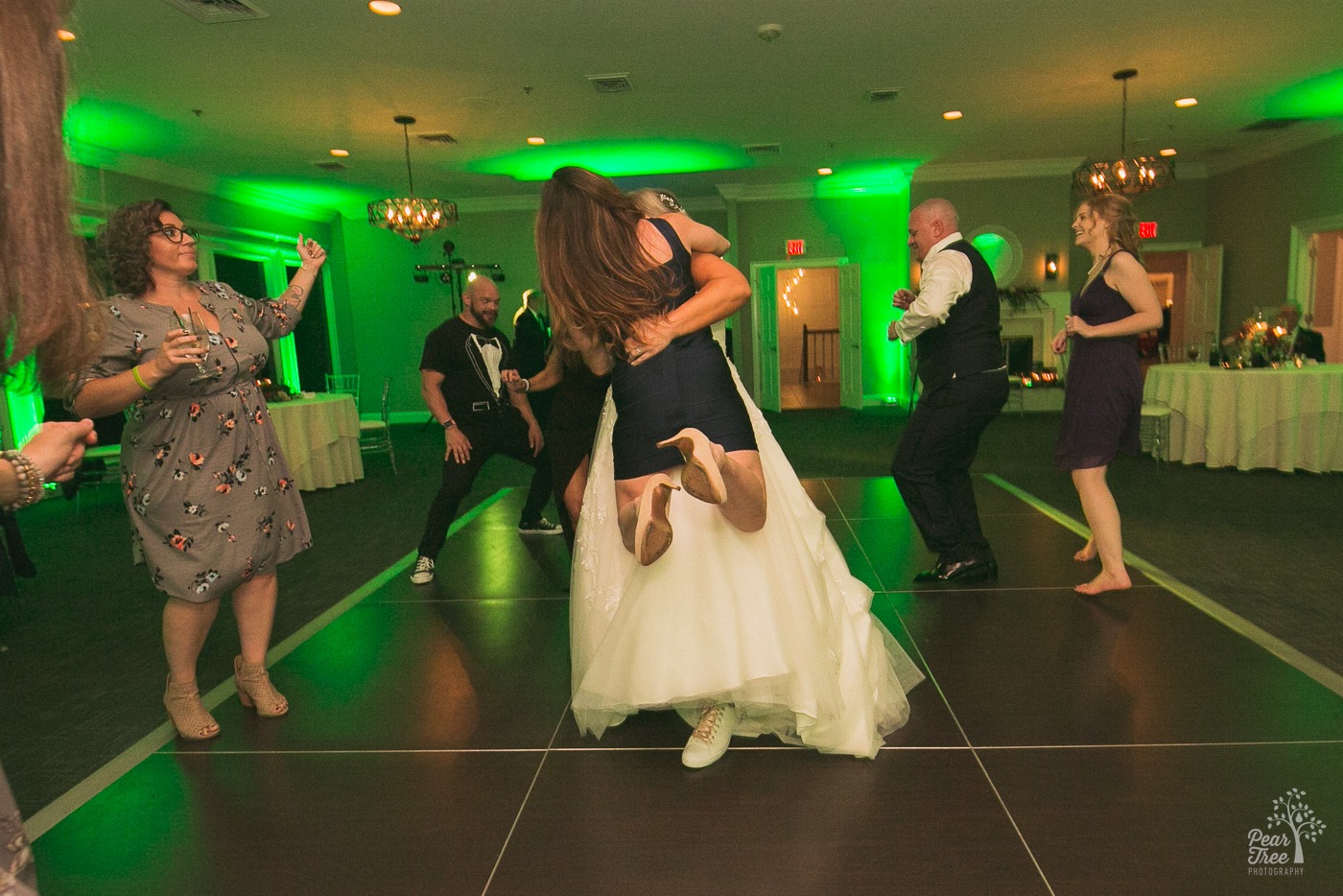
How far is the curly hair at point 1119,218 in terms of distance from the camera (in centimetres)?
317

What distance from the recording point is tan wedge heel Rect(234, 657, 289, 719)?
2453 mm

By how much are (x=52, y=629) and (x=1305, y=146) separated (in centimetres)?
1197

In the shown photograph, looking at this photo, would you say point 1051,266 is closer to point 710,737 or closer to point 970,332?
point 970,332

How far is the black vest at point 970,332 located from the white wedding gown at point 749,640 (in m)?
1.47

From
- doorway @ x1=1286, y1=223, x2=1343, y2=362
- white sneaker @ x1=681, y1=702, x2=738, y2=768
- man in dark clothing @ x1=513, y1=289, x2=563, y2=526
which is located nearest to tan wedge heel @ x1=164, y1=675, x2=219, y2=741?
white sneaker @ x1=681, y1=702, x2=738, y2=768

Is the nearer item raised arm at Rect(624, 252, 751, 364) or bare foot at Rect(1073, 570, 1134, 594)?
raised arm at Rect(624, 252, 751, 364)

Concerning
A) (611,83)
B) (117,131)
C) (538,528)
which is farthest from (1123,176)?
(117,131)

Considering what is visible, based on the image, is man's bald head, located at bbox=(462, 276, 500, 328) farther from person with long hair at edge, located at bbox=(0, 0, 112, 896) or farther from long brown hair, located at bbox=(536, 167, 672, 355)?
person with long hair at edge, located at bbox=(0, 0, 112, 896)

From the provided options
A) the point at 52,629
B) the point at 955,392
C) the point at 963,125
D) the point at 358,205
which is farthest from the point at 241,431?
the point at 358,205

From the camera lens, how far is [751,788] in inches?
77.0

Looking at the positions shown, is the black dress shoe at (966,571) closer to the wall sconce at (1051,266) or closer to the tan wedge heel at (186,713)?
the tan wedge heel at (186,713)

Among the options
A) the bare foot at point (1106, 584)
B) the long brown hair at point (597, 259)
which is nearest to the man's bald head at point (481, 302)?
the long brown hair at point (597, 259)

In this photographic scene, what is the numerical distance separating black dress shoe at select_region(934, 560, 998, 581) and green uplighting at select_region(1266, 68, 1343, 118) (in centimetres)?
645

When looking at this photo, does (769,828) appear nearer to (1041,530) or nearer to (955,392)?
(955,392)
